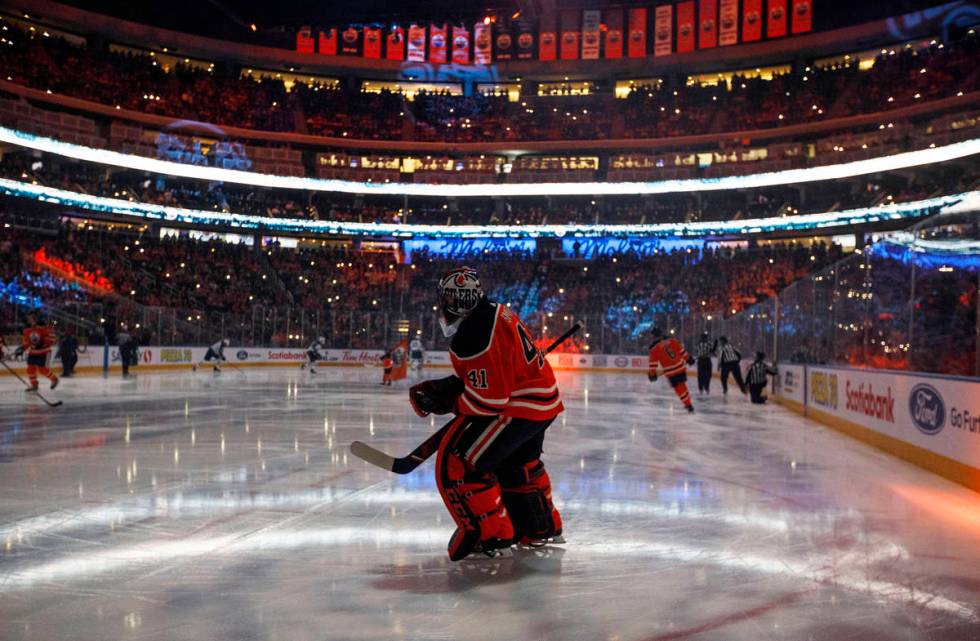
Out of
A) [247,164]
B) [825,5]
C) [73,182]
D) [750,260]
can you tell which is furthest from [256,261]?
[825,5]

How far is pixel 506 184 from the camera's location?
1935 inches

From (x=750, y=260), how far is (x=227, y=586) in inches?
1596

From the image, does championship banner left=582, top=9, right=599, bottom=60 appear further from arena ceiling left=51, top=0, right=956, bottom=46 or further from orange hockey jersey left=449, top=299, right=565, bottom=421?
orange hockey jersey left=449, top=299, right=565, bottom=421

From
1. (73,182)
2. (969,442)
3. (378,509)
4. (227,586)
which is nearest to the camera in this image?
(227,586)

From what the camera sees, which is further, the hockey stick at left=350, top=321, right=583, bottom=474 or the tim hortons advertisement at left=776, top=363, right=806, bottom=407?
the tim hortons advertisement at left=776, top=363, right=806, bottom=407

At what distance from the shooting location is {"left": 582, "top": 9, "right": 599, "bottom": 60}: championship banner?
4866 cm

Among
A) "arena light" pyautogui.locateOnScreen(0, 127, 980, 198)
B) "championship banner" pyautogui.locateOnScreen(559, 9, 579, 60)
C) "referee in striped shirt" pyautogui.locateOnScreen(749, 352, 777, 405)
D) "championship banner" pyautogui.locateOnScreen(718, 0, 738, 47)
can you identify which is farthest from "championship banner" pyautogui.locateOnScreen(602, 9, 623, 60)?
"referee in striped shirt" pyautogui.locateOnScreen(749, 352, 777, 405)

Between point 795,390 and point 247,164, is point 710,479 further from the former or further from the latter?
point 247,164

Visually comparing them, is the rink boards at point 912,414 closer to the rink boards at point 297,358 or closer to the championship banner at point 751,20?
the rink boards at point 297,358

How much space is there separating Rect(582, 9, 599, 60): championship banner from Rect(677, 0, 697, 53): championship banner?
179 inches

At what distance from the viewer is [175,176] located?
150 ft

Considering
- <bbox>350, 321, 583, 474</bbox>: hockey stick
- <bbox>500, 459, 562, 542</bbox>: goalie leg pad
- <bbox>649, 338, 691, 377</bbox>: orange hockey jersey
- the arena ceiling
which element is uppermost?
the arena ceiling

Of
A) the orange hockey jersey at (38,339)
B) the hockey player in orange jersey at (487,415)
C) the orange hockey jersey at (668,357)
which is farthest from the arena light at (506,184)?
the hockey player in orange jersey at (487,415)

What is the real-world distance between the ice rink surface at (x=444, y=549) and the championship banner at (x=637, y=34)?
41.1 m
